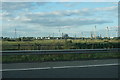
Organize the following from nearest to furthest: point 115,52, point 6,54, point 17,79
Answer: point 17,79 → point 6,54 → point 115,52

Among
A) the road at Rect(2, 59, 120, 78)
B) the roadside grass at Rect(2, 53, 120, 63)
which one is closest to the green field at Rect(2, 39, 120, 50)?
the roadside grass at Rect(2, 53, 120, 63)

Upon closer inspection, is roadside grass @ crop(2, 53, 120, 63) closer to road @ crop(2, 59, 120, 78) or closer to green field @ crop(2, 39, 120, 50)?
road @ crop(2, 59, 120, 78)

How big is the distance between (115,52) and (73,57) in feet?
Answer: 15.0

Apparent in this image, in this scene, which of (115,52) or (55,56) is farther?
(115,52)

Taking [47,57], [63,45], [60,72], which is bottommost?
[60,72]

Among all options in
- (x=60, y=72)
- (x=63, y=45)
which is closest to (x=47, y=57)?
(x=60, y=72)

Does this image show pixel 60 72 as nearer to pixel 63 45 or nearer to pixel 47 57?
pixel 47 57

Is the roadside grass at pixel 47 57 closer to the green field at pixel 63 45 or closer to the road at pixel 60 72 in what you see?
the road at pixel 60 72

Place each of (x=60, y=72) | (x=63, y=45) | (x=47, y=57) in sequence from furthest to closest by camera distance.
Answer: (x=63, y=45) → (x=47, y=57) → (x=60, y=72)

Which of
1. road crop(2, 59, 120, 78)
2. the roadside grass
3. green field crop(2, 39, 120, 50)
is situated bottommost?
road crop(2, 59, 120, 78)

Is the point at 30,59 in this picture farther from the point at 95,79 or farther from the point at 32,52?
the point at 95,79

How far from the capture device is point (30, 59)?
13984 millimetres

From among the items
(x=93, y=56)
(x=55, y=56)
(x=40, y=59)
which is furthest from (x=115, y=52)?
(x=40, y=59)

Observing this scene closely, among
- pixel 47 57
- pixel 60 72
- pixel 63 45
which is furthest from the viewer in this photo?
pixel 63 45
